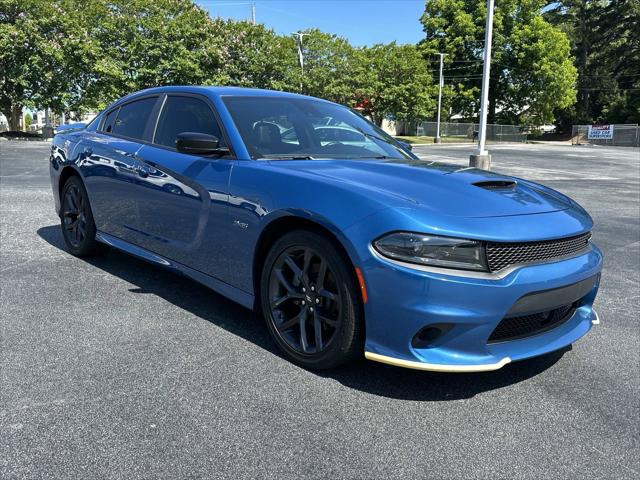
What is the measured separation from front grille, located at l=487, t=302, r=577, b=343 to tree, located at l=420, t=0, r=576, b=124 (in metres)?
54.8

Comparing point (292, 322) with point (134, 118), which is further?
point (134, 118)

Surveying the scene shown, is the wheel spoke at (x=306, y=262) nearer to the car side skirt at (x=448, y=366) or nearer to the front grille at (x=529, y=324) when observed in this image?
the car side skirt at (x=448, y=366)

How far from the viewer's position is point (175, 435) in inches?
95.3

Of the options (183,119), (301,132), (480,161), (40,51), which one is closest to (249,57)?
(40,51)

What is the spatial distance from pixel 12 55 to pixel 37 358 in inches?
1361

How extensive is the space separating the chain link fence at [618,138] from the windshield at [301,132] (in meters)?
55.0

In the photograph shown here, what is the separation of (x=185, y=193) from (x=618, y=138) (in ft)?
187

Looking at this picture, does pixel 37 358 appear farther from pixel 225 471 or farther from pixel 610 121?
pixel 610 121

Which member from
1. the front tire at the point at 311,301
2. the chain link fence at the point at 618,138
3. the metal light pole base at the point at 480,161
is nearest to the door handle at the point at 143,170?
the front tire at the point at 311,301

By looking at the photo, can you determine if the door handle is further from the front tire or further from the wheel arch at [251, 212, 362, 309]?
the front tire

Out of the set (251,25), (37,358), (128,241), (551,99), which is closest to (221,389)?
(37,358)

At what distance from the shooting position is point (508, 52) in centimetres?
5547

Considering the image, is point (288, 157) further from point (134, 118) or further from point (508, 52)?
point (508, 52)

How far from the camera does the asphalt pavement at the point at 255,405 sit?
2268 mm
